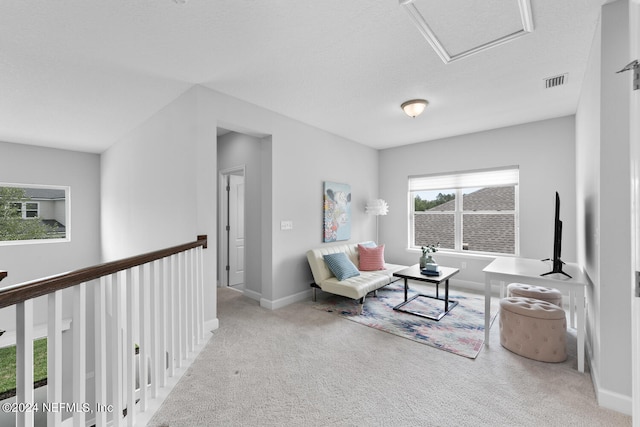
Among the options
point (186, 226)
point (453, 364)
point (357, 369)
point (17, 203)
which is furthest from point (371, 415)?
point (17, 203)

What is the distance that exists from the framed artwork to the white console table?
233cm

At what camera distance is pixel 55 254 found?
497 cm

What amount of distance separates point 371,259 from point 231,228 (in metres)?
2.52

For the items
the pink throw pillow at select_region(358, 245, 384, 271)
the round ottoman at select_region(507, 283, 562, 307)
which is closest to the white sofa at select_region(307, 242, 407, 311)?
the pink throw pillow at select_region(358, 245, 384, 271)

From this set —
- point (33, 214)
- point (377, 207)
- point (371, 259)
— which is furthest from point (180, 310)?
point (33, 214)

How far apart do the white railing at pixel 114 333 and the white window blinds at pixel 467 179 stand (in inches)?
161

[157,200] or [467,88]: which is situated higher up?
[467,88]

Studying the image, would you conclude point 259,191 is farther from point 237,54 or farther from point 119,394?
point 119,394

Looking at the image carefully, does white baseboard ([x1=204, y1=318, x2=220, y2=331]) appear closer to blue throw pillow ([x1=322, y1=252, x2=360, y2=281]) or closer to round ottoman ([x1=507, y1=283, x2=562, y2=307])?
blue throw pillow ([x1=322, y1=252, x2=360, y2=281])

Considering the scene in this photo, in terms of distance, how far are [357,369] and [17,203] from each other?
20.6ft

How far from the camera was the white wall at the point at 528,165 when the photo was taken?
381 centimetres

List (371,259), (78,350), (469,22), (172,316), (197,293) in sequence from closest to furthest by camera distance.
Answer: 1. (78,350)
2. (469,22)
3. (172,316)
4. (197,293)
5. (371,259)

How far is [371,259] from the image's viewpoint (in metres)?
4.32

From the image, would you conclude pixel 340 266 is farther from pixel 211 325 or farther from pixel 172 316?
pixel 172 316
